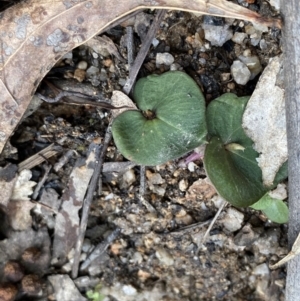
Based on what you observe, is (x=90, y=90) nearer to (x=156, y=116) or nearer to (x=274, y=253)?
(x=156, y=116)

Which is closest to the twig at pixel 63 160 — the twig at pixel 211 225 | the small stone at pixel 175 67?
the small stone at pixel 175 67

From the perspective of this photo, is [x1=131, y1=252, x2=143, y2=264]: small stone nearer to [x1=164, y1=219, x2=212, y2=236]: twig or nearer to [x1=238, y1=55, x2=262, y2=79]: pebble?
[x1=164, y1=219, x2=212, y2=236]: twig

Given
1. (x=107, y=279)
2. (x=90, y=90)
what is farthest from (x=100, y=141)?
(x=107, y=279)

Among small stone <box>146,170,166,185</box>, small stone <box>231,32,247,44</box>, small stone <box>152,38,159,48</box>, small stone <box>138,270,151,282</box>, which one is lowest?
small stone <box>138,270,151,282</box>

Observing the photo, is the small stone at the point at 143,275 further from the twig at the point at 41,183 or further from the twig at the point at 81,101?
the twig at the point at 81,101

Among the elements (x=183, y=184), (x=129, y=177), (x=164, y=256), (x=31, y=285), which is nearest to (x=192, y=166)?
(x=183, y=184)

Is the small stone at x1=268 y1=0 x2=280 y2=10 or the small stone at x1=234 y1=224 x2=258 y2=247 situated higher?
the small stone at x1=268 y1=0 x2=280 y2=10

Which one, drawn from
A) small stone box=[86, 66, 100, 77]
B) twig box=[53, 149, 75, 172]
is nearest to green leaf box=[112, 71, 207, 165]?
small stone box=[86, 66, 100, 77]

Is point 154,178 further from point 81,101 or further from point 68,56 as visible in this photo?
point 68,56
